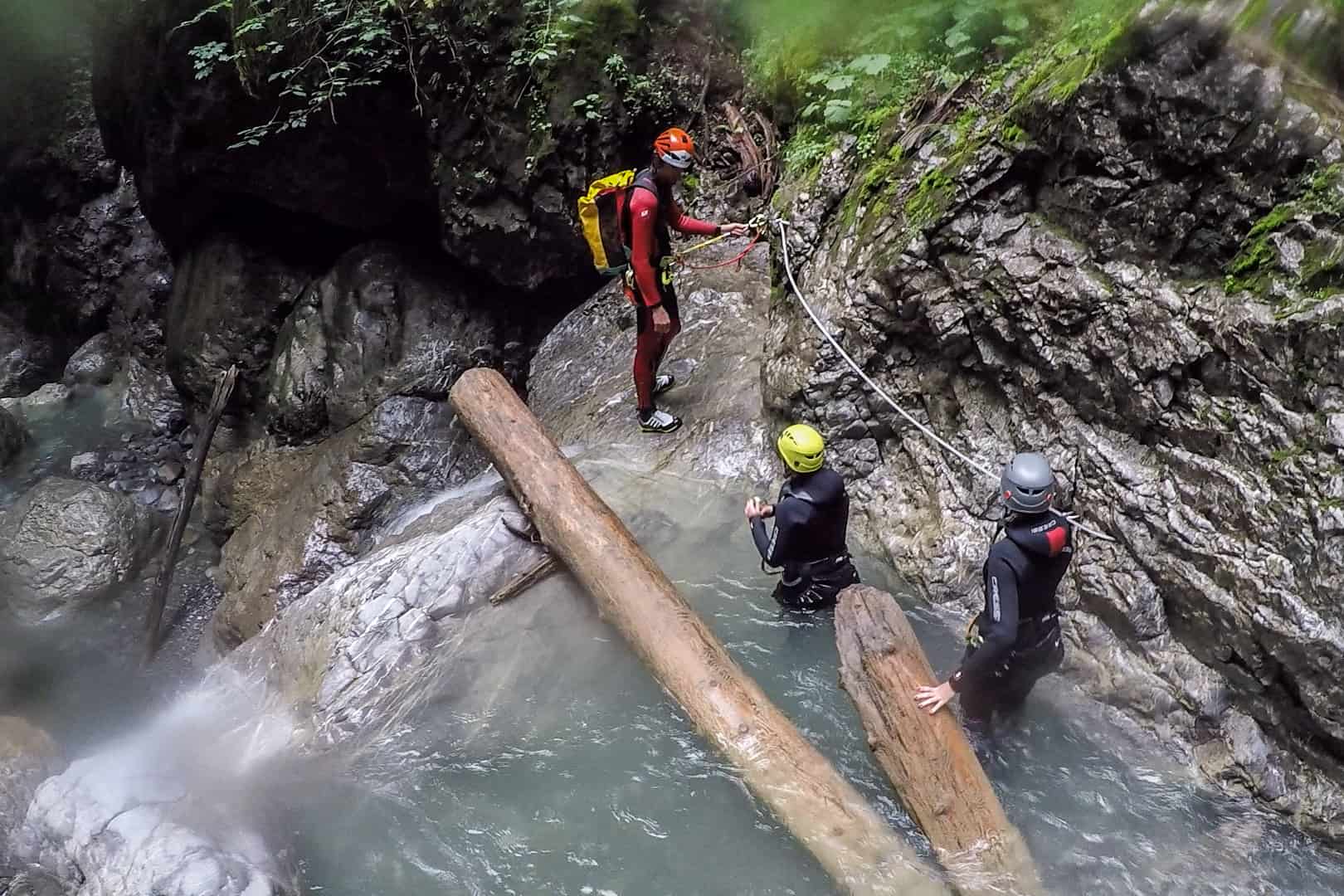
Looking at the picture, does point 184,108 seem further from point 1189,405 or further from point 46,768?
point 1189,405

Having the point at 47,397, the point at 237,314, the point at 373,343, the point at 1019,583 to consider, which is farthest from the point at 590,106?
the point at 47,397

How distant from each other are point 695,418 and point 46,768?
493 centimetres

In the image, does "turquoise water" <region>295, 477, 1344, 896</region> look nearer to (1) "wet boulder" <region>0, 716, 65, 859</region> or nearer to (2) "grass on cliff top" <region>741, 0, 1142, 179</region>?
(1) "wet boulder" <region>0, 716, 65, 859</region>

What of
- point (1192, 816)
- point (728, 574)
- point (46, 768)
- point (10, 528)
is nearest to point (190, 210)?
point (10, 528)

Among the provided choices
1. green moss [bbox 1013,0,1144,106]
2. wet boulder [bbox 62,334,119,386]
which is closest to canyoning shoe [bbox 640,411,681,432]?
green moss [bbox 1013,0,1144,106]

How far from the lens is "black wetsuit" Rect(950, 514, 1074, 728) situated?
372 centimetres

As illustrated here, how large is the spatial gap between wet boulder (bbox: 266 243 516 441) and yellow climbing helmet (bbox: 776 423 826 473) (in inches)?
220

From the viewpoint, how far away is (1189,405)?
440cm

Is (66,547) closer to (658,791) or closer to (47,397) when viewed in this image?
(47,397)

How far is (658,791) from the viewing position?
14.1 feet

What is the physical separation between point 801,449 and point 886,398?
1128mm

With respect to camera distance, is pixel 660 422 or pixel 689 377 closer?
pixel 660 422

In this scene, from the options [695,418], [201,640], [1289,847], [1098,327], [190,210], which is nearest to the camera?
[1289,847]

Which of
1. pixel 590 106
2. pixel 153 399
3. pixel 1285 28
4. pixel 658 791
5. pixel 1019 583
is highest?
pixel 1285 28
